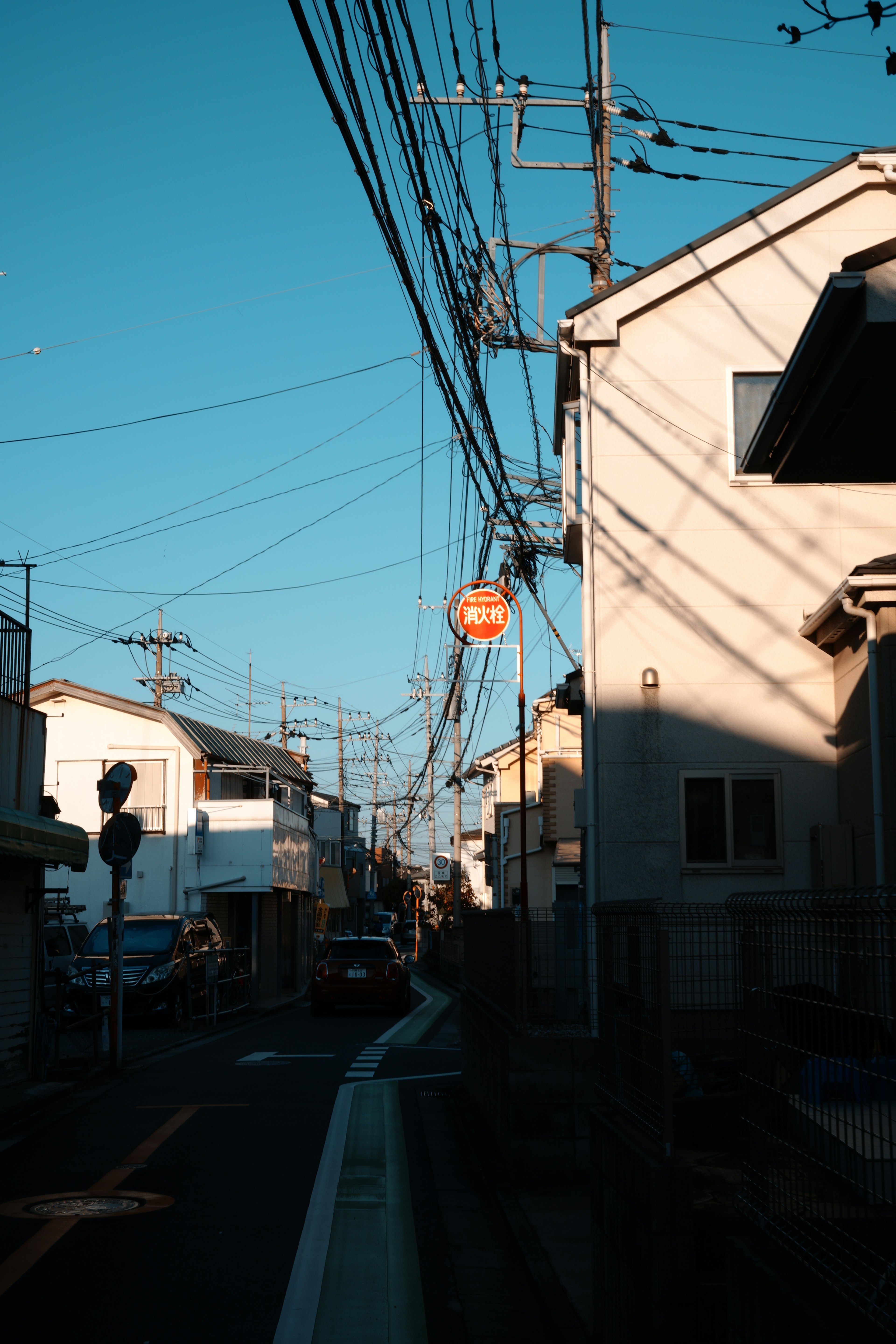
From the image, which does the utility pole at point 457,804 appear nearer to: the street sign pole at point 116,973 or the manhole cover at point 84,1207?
the street sign pole at point 116,973

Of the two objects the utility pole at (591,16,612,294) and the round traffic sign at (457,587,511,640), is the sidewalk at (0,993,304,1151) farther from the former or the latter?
the utility pole at (591,16,612,294)

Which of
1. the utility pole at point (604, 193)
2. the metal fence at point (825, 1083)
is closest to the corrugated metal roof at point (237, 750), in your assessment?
the utility pole at point (604, 193)

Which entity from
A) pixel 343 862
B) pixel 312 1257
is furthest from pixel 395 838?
pixel 312 1257

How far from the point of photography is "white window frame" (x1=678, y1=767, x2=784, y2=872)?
1362 centimetres

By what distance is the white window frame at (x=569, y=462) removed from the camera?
50.0ft

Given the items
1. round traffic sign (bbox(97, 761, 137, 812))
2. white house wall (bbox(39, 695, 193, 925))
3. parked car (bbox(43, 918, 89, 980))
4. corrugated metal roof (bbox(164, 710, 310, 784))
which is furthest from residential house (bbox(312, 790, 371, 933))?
round traffic sign (bbox(97, 761, 137, 812))

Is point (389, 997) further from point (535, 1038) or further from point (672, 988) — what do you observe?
point (672, 988)

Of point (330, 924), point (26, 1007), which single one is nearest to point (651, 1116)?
point (26, 1007)

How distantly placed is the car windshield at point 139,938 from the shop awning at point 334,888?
1427 inches

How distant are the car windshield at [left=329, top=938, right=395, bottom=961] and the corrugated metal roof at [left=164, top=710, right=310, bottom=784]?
1031 cm

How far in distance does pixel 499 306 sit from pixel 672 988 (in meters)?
14.4

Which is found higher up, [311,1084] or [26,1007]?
[26,1007]

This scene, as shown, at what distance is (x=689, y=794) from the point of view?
13883mm

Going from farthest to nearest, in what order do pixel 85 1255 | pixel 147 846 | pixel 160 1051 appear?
1. pixel 147 846
2. pixel 160 1051
3. pixel 85 1255
